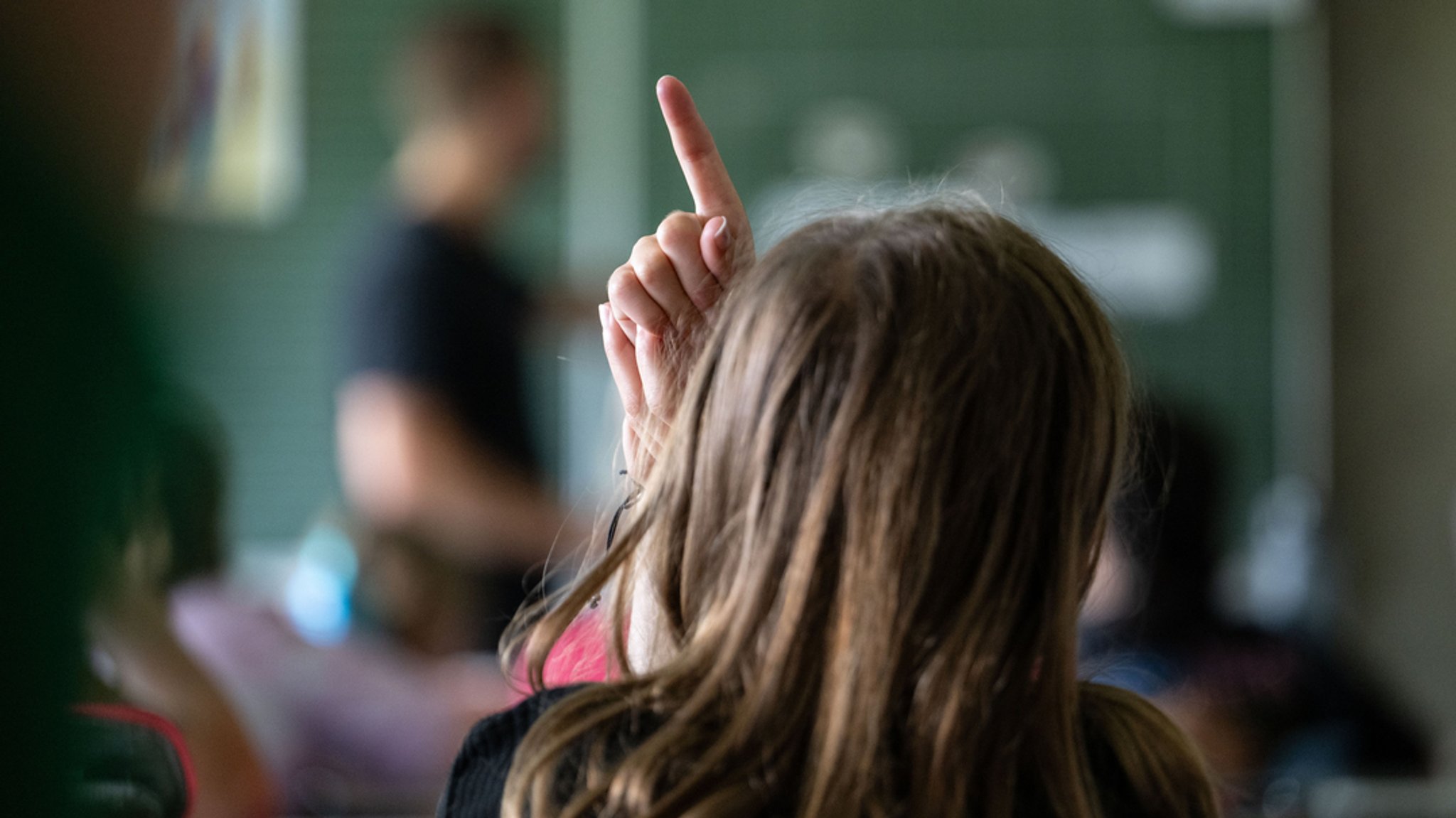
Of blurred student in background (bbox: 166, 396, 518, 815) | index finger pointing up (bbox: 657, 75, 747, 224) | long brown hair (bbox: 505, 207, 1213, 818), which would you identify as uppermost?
index finger pointing up (bbox: 657, 75, 747, 224)

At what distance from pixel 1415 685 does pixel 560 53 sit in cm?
246

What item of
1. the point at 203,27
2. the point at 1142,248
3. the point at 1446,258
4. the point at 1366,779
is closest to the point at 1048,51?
the point at 1142,248

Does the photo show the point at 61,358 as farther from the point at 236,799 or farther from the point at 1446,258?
the point at 1446,258

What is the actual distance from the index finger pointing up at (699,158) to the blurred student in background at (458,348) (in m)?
1.35

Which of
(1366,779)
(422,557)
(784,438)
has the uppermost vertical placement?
(784,438)

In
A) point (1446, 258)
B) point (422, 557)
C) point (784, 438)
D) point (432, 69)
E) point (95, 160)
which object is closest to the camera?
point (95, 160)

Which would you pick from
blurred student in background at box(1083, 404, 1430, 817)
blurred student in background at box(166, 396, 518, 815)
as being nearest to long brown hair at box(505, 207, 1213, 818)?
blurred student in background at box(166, 396, 518, 815)

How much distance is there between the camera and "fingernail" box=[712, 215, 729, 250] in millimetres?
843

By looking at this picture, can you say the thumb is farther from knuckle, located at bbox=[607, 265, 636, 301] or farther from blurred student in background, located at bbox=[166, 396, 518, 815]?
blurred student in background, located at bbox=[166, 396, 518, 815]

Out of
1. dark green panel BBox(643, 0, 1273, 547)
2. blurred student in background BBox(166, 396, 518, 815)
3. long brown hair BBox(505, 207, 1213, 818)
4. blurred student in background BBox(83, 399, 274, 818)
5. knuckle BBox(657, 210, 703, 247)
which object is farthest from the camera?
dark green panel BBox(643, 0, 1273, 547)

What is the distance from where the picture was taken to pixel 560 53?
10.7ft

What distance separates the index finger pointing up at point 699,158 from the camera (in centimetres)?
88

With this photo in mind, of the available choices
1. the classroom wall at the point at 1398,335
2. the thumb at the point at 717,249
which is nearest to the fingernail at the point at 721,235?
the thumb at the point at 717,249

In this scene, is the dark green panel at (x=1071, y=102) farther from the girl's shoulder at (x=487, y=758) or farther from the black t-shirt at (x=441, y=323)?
the girl's shoulder at (x=487, y=758)
